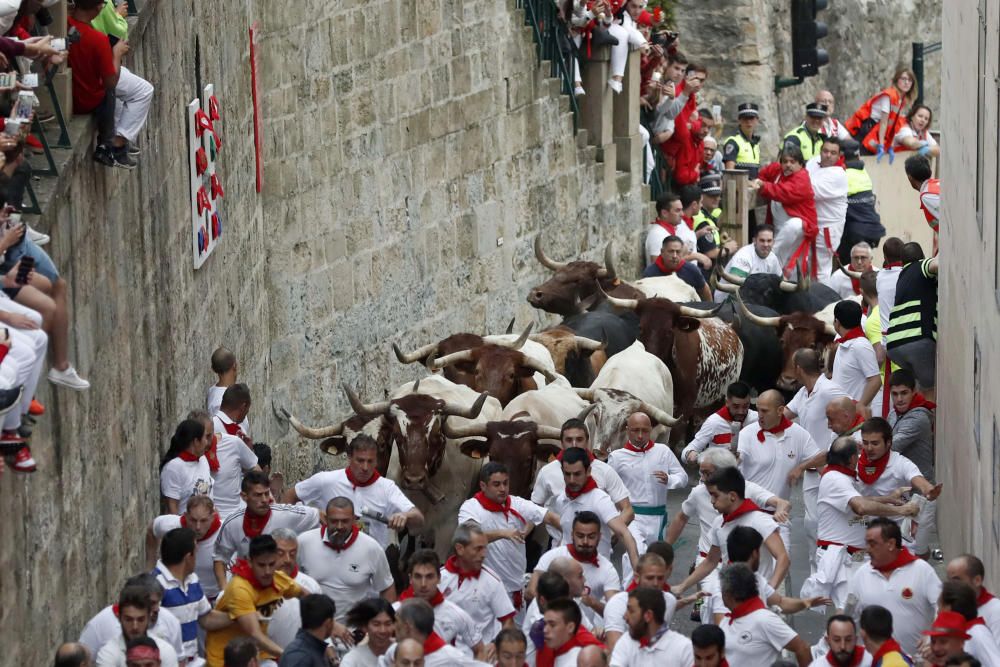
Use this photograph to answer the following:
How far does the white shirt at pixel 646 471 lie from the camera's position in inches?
551

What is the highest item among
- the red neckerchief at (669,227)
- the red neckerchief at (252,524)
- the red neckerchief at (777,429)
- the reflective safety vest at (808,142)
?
the reflective safety vest at (808,142)

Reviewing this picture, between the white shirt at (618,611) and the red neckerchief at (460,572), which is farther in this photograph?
the red neckerchief at (460,572)

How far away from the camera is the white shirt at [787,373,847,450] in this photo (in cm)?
1539

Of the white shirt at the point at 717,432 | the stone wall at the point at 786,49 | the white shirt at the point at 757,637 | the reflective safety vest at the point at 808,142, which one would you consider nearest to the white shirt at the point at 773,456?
the white shirt at the point at 717,432

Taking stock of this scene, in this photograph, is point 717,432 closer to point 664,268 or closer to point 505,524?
point 505,524

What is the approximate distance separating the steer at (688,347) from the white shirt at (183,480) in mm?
6291

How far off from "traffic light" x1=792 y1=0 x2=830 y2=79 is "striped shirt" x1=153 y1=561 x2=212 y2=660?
1544cm

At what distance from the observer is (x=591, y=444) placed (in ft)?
50.1

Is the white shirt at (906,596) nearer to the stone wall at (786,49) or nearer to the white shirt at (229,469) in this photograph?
the white shirt at (229,469)

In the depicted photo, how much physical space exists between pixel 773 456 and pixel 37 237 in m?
5.69

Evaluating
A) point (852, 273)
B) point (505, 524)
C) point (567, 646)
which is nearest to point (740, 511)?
point (505, 524)

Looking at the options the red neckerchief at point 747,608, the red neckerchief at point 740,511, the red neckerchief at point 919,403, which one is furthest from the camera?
the red neckerchief at point 919,403

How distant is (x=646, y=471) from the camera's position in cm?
1398

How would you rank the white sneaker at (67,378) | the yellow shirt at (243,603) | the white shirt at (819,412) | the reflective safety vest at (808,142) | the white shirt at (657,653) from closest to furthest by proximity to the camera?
1. the white sneaker at (67,378)
2. the white shirt at (657,653)
3. the yellow shirt at (243,603)
4. the white shirt at (819,412)
5. the reflective safety vest at (808,142)
